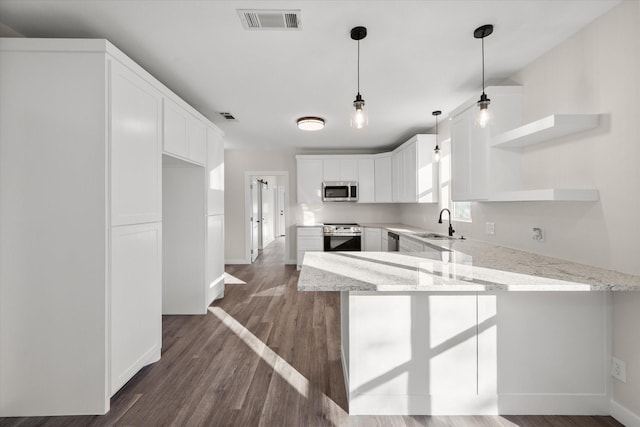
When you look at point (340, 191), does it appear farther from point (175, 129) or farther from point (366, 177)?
point (175, 129)

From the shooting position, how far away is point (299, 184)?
19.8ft

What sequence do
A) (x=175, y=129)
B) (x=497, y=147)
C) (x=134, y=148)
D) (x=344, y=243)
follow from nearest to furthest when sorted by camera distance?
(x=134, y=148)
(x=497, y=147)
(x=175, y=129)
(x=344, y=243)

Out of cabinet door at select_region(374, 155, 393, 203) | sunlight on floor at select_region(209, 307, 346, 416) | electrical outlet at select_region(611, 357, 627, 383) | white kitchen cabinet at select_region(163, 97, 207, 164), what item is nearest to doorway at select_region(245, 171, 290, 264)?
cabinet door at select_region(374, 155, 393, 203)

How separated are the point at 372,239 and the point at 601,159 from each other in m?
3.85

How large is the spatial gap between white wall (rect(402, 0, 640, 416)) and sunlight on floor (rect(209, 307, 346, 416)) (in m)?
1.75

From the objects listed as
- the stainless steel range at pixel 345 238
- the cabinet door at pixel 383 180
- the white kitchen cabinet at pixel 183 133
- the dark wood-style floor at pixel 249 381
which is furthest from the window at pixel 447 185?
the white kitchen cabinet at pixel 183 133

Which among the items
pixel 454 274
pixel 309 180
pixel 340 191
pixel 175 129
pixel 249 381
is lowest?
pixel 249 381

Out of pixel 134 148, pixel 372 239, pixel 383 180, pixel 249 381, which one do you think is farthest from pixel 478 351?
pixel 383 180

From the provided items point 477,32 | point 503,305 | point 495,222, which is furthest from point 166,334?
point 477,32

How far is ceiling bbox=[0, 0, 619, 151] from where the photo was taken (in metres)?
1.86

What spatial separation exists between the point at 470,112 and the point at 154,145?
2.82 m

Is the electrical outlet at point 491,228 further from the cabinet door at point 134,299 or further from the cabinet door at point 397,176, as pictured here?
the cabinet door at point 134,299

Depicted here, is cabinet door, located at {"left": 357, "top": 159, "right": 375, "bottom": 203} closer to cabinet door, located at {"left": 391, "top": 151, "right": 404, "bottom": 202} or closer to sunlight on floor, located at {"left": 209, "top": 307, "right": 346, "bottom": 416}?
cabinet door, located at {"left": 391, "top": 151, "right": 404, "bottom": 202}

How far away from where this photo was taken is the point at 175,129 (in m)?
2.79
